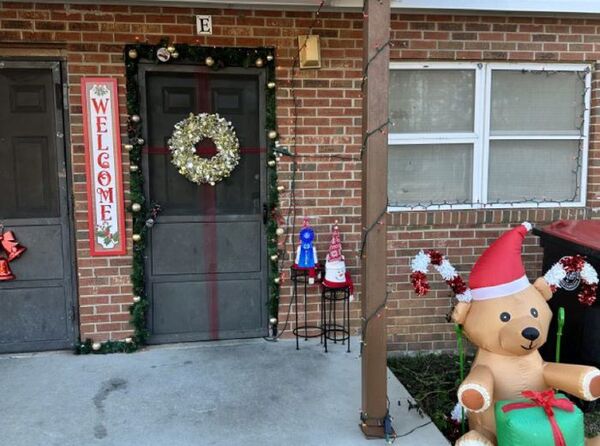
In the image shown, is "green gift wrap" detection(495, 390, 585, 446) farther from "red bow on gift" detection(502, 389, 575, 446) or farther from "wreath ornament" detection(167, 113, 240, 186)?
"wreath ornament" detection(167, 113, 240, 186)

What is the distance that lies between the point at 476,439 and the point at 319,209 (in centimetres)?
221

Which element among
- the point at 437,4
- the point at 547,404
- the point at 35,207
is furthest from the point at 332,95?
the point at 547,404

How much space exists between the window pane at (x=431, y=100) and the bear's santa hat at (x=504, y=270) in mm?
1761

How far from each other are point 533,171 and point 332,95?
1.92 meters

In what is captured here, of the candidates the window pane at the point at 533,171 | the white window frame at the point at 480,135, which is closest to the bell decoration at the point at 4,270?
the white window frame at the point at 480,135

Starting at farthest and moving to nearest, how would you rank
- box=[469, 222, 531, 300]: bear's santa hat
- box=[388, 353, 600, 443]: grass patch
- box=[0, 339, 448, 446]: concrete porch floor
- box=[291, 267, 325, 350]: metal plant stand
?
box=[291, 267, 325, 350]: metal plant stand
box=[388, 353, 600, 443]: grass patch
box=[0, 339, 448, 446]: concrete porch floor
box=[469, 222, 531, 300]: bear's santa hat

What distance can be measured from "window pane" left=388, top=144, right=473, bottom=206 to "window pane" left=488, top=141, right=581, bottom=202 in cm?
25

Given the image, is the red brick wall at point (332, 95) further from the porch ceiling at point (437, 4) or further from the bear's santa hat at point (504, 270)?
the bear's santa hat at point (504, 270)

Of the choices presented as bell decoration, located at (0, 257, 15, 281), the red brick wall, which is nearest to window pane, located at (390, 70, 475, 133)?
the red brick wall

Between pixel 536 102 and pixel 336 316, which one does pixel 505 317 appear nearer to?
pixel 336 316

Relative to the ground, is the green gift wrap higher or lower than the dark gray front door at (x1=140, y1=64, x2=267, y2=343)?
lower

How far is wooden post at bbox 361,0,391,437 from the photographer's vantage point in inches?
110

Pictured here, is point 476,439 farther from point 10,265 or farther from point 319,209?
point 10,265

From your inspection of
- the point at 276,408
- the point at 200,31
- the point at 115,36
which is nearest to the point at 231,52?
the point at 200,31
